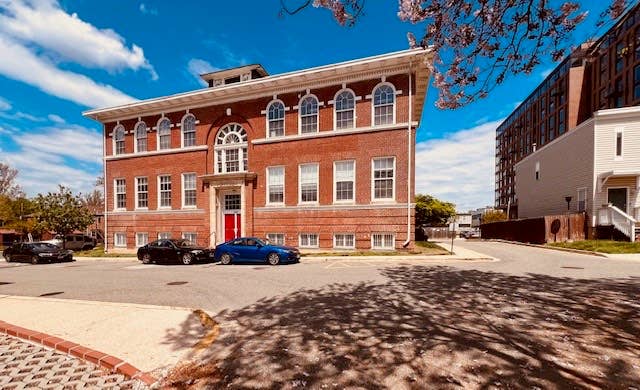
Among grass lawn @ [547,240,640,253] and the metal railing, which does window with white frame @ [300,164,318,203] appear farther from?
the metal railing

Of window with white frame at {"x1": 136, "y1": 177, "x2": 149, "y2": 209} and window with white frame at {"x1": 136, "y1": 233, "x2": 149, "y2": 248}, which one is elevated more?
window with white frame at {"x1": 136, "y1": 177, "x2": 149, "y2": 209}

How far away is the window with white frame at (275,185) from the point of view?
20016mm

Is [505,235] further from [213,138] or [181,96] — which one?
[181,96]

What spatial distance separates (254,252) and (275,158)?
24.9ft

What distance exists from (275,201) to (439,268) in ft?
38.1

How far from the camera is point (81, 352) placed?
172 inches

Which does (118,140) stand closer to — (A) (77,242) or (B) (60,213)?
(B) (60,213)

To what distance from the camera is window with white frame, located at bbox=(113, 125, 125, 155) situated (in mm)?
24688

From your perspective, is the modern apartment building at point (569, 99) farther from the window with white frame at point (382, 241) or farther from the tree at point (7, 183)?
the tree at point (7, 183)

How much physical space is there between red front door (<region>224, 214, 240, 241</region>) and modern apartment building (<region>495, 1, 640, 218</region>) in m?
27.0

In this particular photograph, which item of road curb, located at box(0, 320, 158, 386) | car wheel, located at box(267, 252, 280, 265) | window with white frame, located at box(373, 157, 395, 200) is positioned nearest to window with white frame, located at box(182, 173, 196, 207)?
car wheel, located at box(267, 252, 280, 265)

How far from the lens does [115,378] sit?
12.5 ft

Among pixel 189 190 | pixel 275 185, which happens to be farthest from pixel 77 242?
pixel 275 185

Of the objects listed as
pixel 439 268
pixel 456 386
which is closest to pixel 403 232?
pixel 439 268
